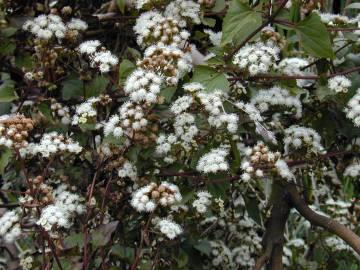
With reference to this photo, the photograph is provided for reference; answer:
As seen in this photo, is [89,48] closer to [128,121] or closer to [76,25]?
[76,25]

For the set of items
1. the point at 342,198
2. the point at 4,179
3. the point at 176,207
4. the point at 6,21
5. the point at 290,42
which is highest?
the point at 6,21

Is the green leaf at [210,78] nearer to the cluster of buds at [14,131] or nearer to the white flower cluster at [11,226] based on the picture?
the cluster of buds at [14,131]

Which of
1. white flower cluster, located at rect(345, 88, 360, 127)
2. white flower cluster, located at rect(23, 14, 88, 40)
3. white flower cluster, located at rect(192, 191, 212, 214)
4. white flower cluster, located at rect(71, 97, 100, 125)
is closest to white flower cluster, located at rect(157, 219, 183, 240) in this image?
white flower cluster, located at rect(192, 191, 212, 214)

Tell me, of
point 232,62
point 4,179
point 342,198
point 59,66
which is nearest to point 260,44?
point 232,62

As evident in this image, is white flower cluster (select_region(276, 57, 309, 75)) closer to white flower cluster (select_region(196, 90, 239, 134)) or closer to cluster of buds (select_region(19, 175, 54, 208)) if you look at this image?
white flower cluster (select_region(196, 90, 239, 134))

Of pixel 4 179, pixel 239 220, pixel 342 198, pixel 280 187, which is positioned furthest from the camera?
pixel 342 198

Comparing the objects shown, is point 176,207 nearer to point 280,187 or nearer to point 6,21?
point 280,187
